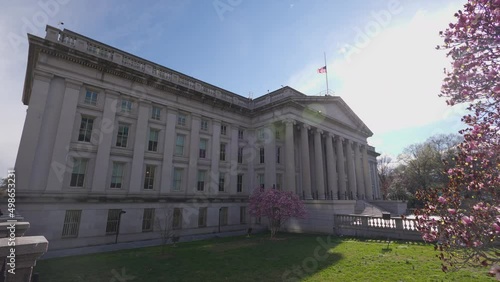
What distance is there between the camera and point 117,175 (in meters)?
23.1

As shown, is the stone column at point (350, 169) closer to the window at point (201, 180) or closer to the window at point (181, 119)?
the window at point (201, 180)

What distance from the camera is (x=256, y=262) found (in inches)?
533

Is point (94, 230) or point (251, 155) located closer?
point (94, 230)

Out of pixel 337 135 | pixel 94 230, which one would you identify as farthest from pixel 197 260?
pixel 337 135

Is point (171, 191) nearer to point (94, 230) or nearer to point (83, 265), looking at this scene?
point (94, 230)

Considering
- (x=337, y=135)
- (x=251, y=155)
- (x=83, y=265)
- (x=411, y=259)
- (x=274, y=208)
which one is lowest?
(x=83, y=265)

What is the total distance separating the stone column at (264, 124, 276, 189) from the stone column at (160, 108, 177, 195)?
12.0 meters

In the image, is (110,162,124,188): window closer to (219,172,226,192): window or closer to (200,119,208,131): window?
(200,119,208,131): window

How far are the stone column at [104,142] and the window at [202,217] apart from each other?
1011cm

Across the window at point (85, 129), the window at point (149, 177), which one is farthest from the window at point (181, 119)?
the window at point (85, 129)

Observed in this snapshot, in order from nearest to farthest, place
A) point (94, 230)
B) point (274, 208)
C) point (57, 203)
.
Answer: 1. point (57, 203)
2. point (94, 230)
3. point (274, 208)

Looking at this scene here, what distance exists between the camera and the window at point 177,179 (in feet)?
87.3

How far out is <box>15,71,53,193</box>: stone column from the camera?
709 inches

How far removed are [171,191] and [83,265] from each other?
12314 millimetres
